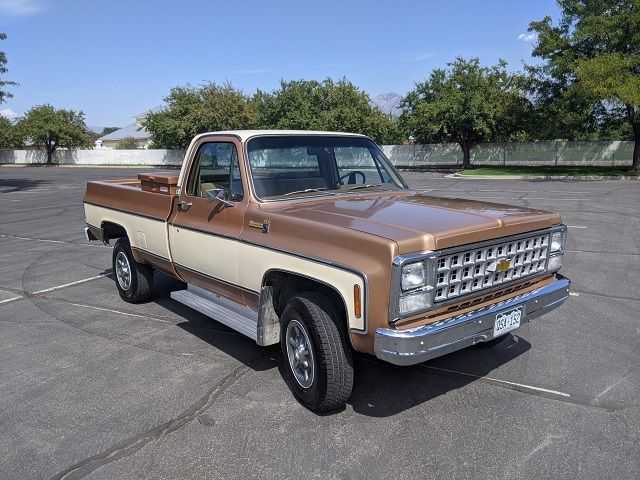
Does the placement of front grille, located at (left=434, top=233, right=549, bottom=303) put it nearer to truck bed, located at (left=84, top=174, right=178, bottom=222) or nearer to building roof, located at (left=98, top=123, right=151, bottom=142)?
truck bed, located at (left=84, top=174, right=178, bottom=222)

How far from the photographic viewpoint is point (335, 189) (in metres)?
5.05

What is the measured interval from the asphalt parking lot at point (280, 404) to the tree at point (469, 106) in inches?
1281

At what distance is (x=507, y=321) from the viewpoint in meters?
3.91

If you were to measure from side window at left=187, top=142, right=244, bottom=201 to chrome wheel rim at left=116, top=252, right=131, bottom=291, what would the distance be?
1729mm

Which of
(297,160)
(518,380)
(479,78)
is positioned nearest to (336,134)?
(297,160)

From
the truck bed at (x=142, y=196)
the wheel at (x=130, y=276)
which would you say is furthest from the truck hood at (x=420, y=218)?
the wheel at (x=130, y=276)

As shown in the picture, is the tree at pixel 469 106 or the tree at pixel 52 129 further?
the tree at pixel 52 129

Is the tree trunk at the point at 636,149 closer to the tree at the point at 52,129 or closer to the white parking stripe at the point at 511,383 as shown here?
the white parking stripe at the point at 511,383

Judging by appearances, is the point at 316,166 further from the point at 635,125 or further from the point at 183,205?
the point at 635,125

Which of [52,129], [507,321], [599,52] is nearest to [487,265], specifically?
[507,321]

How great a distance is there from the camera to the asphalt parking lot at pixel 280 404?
3342 mm

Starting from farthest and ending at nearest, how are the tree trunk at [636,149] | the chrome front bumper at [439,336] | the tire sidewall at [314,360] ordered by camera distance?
the tree trunk at [636,149] < the tire sidewall at [314,360] < the chrome front bumper at [439,336]

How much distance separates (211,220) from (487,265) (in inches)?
93.6

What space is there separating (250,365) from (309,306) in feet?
4.26
